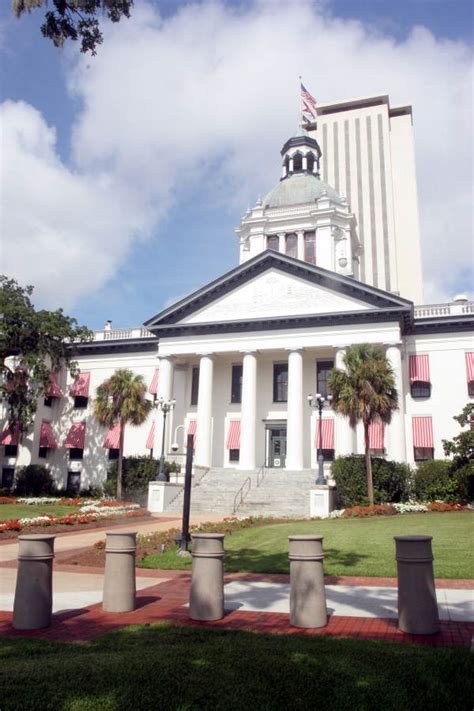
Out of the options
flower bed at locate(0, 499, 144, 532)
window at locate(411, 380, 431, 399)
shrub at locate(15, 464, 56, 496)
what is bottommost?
flower bed at locate(0, 499, 144, 532)

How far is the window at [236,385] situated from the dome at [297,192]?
18809mm

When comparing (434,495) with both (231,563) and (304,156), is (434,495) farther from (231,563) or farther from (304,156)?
(304,156)

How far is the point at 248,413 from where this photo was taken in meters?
38.5

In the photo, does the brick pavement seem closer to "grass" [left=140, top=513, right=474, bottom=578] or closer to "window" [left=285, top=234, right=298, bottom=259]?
"grass" [left=140, top=513, right=474, bottom=578]

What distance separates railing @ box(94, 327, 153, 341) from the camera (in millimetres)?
47294

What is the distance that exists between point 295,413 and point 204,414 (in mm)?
6318

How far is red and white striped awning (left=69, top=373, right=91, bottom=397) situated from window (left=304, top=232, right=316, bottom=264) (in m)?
21.0

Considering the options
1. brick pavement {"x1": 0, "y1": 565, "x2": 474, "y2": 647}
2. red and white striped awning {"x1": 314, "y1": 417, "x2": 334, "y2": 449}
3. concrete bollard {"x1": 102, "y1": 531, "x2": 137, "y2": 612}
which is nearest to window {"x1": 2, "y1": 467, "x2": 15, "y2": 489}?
red and white striped awning {"x1": 314, "y1": 417, "x2": 334, "y2": 449}

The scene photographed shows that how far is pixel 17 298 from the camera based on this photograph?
40.2m

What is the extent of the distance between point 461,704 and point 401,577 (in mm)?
2715

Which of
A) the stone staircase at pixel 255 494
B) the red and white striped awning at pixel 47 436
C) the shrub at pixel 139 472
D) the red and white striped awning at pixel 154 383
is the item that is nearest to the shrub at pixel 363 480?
the stone staircase at pixel 255 494

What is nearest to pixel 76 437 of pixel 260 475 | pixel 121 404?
pixel 121 404

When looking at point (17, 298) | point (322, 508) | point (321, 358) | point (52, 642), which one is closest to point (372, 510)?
point (322, 508)

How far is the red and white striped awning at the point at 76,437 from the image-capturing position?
149 feet
